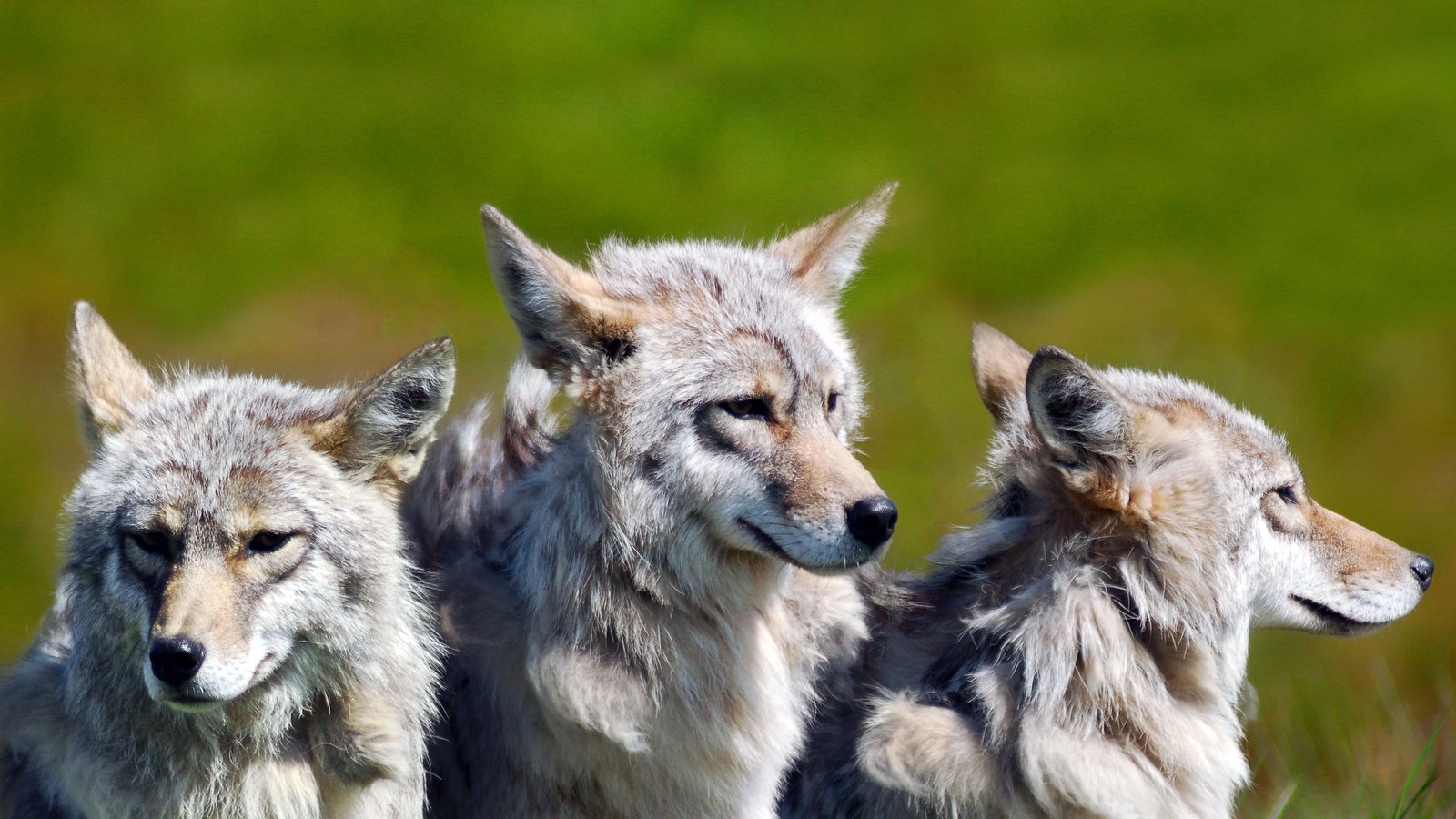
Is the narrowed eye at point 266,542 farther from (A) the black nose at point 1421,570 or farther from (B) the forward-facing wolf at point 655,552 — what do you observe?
(A) the black nose at point 1421,570

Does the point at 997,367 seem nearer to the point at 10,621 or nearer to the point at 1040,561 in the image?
the point at 1040,561

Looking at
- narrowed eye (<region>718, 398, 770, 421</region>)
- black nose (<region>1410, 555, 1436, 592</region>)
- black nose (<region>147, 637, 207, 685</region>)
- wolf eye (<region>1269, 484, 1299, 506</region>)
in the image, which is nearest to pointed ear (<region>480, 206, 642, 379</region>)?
narrowed eye (<region>718, 398, 770, 421</region>)

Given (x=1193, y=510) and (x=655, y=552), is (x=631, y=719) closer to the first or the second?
(x=655, y=552)

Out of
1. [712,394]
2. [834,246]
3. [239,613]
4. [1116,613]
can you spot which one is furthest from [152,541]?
[1116,613]

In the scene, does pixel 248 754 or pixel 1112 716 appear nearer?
pixel 248 754

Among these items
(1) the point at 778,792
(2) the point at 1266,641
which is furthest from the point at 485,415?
(2) the point at 1266,641

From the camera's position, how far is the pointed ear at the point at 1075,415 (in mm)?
4262

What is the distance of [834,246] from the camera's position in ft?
16.5

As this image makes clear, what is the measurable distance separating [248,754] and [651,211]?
6556 millimetres

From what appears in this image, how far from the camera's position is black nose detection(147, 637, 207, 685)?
363 centimetres

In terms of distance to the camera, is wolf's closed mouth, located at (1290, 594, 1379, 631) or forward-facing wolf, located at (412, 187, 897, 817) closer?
forward-facing wolf, located at (412, 187, 897, 817)

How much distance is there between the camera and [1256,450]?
4613 millimetres

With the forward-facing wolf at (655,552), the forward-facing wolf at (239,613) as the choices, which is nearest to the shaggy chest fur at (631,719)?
the forward-facing wolf at (655,552)

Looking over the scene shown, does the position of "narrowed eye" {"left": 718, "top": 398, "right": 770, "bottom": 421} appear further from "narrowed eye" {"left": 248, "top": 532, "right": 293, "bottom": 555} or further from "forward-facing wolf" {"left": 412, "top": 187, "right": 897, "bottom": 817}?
"narrowed eye" {"left": 248, "top": 532, "right": 293, "bottom": 555}
